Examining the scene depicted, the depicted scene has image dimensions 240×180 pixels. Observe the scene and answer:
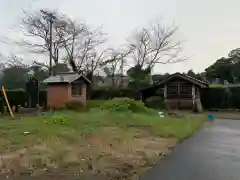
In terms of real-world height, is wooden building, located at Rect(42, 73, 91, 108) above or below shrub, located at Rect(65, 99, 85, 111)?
above

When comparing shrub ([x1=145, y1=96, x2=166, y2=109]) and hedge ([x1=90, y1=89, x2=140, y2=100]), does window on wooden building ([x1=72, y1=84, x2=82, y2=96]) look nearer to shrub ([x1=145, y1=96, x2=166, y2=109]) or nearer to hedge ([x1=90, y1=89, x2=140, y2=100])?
shrub ([x1=145, y1=96, x2=166, y2=109])

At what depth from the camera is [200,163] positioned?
6879 millimetres

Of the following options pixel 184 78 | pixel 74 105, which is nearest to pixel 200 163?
pixel 74 105

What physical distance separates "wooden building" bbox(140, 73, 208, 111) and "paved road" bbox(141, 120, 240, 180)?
856 inches

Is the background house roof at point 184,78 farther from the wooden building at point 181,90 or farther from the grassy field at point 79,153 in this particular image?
the grassy field at point 79,153

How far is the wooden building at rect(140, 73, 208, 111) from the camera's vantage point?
3139 cm

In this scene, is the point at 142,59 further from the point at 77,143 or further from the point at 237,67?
the point at 77,143

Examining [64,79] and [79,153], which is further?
[64,79]

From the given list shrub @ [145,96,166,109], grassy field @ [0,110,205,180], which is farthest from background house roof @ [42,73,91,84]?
grassy field @ [0,110,205,180]

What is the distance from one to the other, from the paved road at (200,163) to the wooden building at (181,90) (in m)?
21.7

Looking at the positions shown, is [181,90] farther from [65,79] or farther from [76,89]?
[65,79]

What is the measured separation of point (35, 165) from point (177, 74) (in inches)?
1066

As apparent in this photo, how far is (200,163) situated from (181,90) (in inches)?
1023

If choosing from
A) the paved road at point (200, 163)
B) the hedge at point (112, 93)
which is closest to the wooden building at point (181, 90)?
the hedge at point (112, 93)
